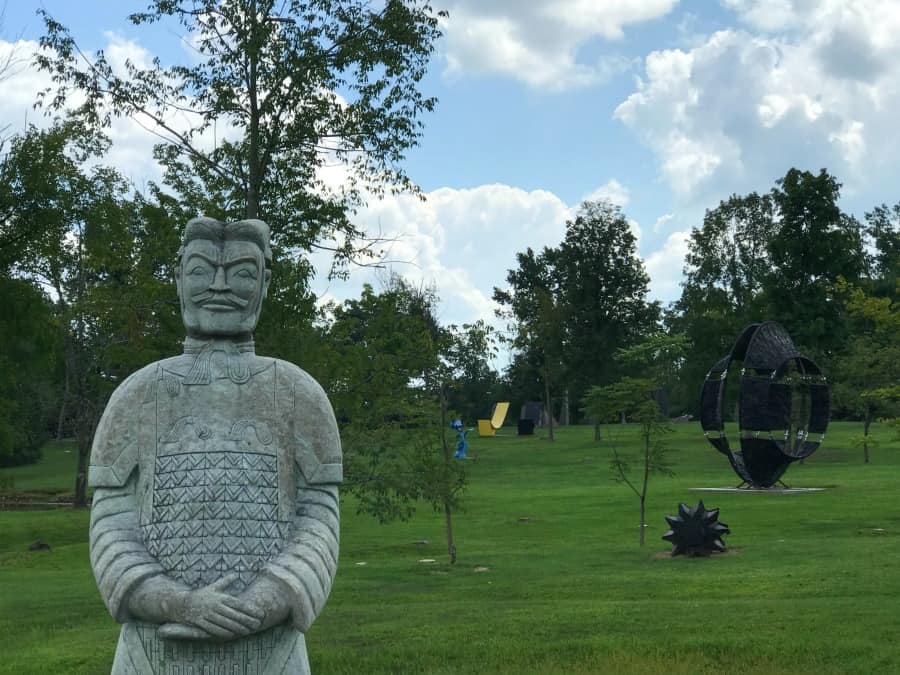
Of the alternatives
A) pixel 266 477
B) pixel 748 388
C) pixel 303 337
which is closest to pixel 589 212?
pixel 748 388

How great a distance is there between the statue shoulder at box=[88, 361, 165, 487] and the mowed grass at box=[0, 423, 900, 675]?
6366 mm

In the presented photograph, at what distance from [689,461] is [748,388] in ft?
41.8

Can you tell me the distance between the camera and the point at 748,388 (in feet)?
106

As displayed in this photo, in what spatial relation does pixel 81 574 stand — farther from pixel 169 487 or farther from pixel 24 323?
pixel 169 487

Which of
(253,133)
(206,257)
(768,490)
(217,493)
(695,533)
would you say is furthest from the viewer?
(768,490)

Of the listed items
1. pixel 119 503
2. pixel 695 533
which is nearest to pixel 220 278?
pixel 119 503

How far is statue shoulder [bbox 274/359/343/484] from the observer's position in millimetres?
5305

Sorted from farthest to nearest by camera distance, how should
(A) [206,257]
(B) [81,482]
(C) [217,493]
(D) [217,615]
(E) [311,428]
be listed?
(B) [81,482], (A) [206,257], (E) [311,428], (C) [217,493], (D) [217,615]

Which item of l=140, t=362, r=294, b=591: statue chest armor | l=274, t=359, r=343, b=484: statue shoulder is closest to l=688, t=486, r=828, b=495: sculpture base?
l=274, t=359, r=343, b=484: statue shoulder

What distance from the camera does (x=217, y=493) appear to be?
509 cm

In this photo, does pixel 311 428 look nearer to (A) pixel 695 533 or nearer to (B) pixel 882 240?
(A) pixel 695 533

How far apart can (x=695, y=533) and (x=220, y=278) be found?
15.5 meters

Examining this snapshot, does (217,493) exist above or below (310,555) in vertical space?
above

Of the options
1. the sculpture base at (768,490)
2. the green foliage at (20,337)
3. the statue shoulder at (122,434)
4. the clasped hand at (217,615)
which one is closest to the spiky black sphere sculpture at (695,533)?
the sculpture base at (768,490)
